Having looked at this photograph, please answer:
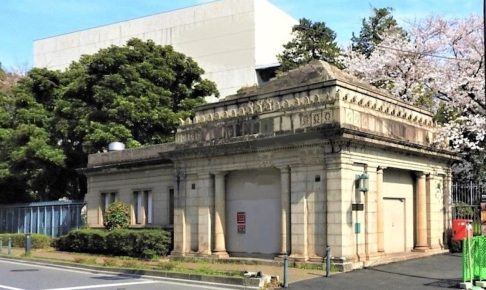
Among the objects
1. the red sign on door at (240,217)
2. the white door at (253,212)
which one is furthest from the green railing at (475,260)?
the red sign on door at (240,217)

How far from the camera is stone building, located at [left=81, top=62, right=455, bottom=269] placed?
64.3 feet

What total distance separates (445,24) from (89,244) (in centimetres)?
2192

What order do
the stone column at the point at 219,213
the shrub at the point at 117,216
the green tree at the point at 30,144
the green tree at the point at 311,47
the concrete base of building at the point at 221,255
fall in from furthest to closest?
the green tree at the point at 311,47 → the green tree at the point at 30,144 → the shrub at the point at 117,216 → the stone column at the point at 219,213 → the concrete base of building at the point at 221,255

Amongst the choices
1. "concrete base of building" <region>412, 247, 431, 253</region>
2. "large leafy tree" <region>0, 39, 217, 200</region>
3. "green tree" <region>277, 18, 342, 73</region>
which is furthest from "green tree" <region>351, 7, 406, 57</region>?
"concrete base of building" <region>412, 247, 431, 253</region>

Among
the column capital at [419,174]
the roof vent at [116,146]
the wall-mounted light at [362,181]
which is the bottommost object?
the wall-mounted light at [362,181]

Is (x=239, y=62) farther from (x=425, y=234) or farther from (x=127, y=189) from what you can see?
(x=425, y=234)

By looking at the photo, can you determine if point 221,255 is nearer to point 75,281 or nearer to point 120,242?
point 120,242

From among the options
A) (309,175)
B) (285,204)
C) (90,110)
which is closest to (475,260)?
(309,175)

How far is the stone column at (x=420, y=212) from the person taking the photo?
78.1 ft

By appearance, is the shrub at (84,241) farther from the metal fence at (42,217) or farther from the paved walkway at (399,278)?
the paved walkway at (399,278)

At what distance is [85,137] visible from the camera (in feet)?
112

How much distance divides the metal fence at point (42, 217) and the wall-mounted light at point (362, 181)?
18.0m

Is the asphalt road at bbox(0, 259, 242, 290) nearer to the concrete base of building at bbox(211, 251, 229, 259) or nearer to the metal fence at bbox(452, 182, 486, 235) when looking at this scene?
the concrete base of building at bbox(211, 251, 229, 259)

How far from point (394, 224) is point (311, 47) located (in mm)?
19024
